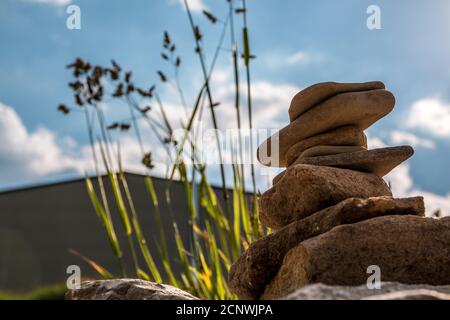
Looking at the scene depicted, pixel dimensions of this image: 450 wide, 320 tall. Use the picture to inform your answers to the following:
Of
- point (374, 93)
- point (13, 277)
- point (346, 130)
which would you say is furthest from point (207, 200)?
point (13, 277)

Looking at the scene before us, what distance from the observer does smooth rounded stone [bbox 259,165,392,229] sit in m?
2.12

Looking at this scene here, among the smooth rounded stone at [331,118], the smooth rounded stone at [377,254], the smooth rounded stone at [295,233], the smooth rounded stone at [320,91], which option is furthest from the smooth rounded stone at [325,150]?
the smooth rounded stone at [377,254]

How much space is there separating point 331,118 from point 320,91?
Answer: 0.45 ft

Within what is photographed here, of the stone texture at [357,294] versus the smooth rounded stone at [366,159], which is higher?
the smooth rounded stone at [366,159]

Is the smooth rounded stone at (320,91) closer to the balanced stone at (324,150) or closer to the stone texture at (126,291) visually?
the balanced stone at (324,150)

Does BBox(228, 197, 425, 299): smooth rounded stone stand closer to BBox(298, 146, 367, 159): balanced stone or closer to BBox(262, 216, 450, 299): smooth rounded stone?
BBox(262, 216, 450, 299): smooth rounded stone

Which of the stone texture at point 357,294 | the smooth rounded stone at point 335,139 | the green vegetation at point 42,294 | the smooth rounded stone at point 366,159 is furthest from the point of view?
the green vegetation at point 42,294

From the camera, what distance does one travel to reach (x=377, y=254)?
182 centimetres

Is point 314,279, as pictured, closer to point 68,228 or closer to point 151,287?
point 151,287

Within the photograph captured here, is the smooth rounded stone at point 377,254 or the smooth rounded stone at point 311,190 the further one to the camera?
the smooth rounded stone at point 311,190

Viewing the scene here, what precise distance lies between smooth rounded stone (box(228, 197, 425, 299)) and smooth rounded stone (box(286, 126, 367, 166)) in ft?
1.64

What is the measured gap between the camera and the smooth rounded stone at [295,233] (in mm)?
1934

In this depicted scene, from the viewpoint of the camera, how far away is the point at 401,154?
2314 mm

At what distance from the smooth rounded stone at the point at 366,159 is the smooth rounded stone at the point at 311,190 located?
58 millimetres
